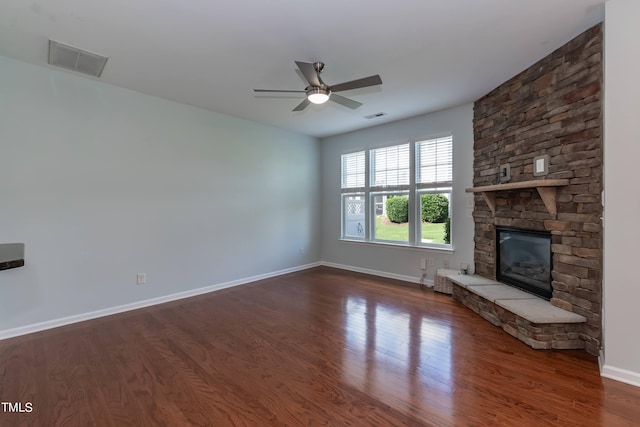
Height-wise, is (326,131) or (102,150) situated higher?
(326,131)

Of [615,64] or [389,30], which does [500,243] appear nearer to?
[615,64]

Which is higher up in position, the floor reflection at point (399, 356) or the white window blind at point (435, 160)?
the white window blind at point (435, 160)

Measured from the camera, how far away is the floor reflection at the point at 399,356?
6.75 ft

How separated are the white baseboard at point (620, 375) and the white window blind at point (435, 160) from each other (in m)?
2.86

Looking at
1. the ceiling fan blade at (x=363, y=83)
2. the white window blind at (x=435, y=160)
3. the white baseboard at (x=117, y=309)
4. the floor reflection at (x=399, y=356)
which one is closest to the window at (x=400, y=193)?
the white window blind at (x=435, y=160)

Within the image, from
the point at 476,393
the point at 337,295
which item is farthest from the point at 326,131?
the point at 476,393

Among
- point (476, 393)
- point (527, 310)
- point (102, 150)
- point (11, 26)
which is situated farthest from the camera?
point (102, 150)

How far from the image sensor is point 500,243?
3.78 meters

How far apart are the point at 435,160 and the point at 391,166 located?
81 cm

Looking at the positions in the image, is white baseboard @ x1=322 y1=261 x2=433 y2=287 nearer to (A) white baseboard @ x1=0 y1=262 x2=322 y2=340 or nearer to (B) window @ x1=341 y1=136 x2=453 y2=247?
(B) window @ x1=341 y1=136 x2=453 y2=247

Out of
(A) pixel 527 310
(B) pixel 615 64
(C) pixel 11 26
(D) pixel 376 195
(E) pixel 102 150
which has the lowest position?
(A) pixel 527 310

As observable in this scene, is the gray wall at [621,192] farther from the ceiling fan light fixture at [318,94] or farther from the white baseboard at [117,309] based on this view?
the white baseboard at [117,309]

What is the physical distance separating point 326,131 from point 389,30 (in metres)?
3.30

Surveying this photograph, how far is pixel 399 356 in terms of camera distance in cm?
256
